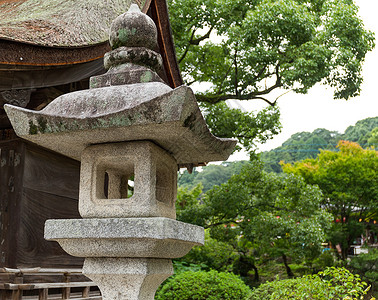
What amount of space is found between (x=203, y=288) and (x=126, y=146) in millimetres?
5177

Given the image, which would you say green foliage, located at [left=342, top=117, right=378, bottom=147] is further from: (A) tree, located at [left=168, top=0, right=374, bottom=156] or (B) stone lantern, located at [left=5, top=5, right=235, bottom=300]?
(B) stone lantern, located at [left=5, top=5, right=235, bottom=300]

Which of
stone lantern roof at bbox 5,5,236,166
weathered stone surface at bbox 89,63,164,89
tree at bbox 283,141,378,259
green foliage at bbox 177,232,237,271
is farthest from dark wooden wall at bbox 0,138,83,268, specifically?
tree at bbox 283,141,378,259

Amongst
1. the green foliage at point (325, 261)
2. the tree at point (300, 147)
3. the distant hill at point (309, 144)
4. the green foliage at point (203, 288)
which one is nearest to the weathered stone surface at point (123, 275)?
the green foliage at point (203, 288)

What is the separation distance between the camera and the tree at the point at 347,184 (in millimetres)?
15500

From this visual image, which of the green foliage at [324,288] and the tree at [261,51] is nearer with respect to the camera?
the green foliage at [324,288]

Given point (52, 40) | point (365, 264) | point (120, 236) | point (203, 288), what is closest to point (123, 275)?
point (120, 236)

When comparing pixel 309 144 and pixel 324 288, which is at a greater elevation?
pixel 309 144

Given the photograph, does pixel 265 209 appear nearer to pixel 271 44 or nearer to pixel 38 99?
pixel 271 44

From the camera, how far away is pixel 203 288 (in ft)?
24.6

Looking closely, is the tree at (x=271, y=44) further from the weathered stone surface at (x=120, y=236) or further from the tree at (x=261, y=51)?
the weathered stone surface at (x=120, y=236)

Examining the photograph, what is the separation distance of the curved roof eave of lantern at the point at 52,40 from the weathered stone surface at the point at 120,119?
2.30 m

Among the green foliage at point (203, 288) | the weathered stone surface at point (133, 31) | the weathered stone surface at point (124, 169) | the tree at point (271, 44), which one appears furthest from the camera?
the tree at point (271, 44)

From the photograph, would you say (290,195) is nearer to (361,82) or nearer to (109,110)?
(361,82)

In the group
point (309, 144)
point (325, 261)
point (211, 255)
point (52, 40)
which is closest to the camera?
point (52, 40)
